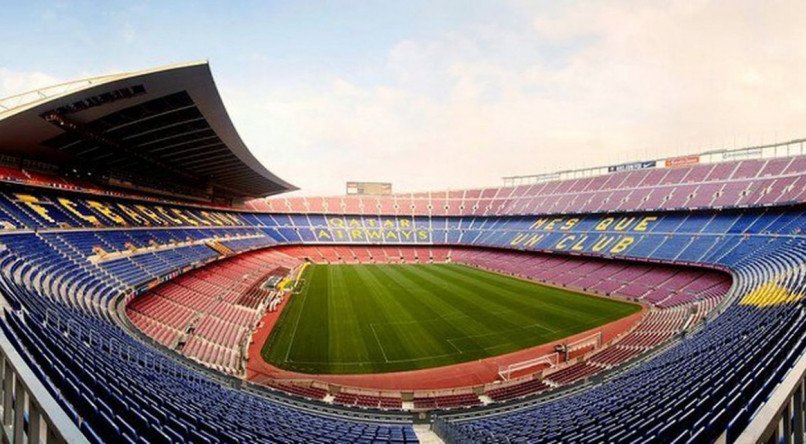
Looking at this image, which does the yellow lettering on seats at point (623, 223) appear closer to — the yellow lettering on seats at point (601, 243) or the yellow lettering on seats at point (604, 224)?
the yellow lettering on seats at point (604, 224)

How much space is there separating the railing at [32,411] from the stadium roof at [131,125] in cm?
1684

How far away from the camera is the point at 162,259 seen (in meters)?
25.8

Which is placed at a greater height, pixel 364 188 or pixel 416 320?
pixel 364 188

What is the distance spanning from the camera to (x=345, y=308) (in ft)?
97.3

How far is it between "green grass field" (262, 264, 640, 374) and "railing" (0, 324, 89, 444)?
16449 mm

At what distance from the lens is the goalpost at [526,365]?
18.6 meters

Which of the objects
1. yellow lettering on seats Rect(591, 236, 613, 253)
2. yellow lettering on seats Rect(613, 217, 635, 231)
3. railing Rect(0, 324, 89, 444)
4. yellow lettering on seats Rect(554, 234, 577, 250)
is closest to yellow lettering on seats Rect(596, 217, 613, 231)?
yellow lettering on seats Rect(613, 217, 635, 231)

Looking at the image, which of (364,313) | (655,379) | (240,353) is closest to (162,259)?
(240,353)

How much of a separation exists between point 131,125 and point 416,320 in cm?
2043

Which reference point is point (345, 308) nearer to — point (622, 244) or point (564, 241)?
point (622, 244)

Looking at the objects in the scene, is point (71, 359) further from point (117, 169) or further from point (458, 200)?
point (458, 200)

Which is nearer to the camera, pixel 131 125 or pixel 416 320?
pixel 131 125

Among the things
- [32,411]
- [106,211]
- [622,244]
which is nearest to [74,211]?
[106,211]

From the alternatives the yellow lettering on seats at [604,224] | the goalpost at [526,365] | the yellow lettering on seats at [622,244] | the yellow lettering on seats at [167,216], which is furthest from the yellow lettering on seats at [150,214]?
the yellow lettering on seats at [604,224]
